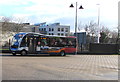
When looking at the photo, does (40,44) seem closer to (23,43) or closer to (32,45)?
(32,45)

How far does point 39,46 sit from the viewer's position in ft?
90.6

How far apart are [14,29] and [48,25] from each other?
69.2m

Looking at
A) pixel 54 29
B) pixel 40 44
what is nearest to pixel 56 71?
pixel 40 44

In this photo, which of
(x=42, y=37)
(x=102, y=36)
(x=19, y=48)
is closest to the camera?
(x=19, y=48)

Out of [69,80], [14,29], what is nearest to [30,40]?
[69,80]

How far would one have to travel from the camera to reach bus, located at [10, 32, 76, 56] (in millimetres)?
26312

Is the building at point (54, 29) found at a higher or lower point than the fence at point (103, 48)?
higher

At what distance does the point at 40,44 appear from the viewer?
2770 centimetres

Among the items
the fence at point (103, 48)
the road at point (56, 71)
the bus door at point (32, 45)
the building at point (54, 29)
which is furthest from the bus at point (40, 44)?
the building at point (54, 29)

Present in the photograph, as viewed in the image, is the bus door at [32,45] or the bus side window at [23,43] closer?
the bus side window at [23,43]

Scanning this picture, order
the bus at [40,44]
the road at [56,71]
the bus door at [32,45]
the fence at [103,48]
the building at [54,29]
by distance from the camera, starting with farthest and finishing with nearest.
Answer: the building at [54,29]
the fence at [103,48]
the bus door at [32,45]
the bus at [40,44]
the road at [56,71]

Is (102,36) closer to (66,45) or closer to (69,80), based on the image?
(66,45)

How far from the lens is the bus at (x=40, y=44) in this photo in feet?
86.3

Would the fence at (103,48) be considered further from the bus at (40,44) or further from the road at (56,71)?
the road at (56,71)
